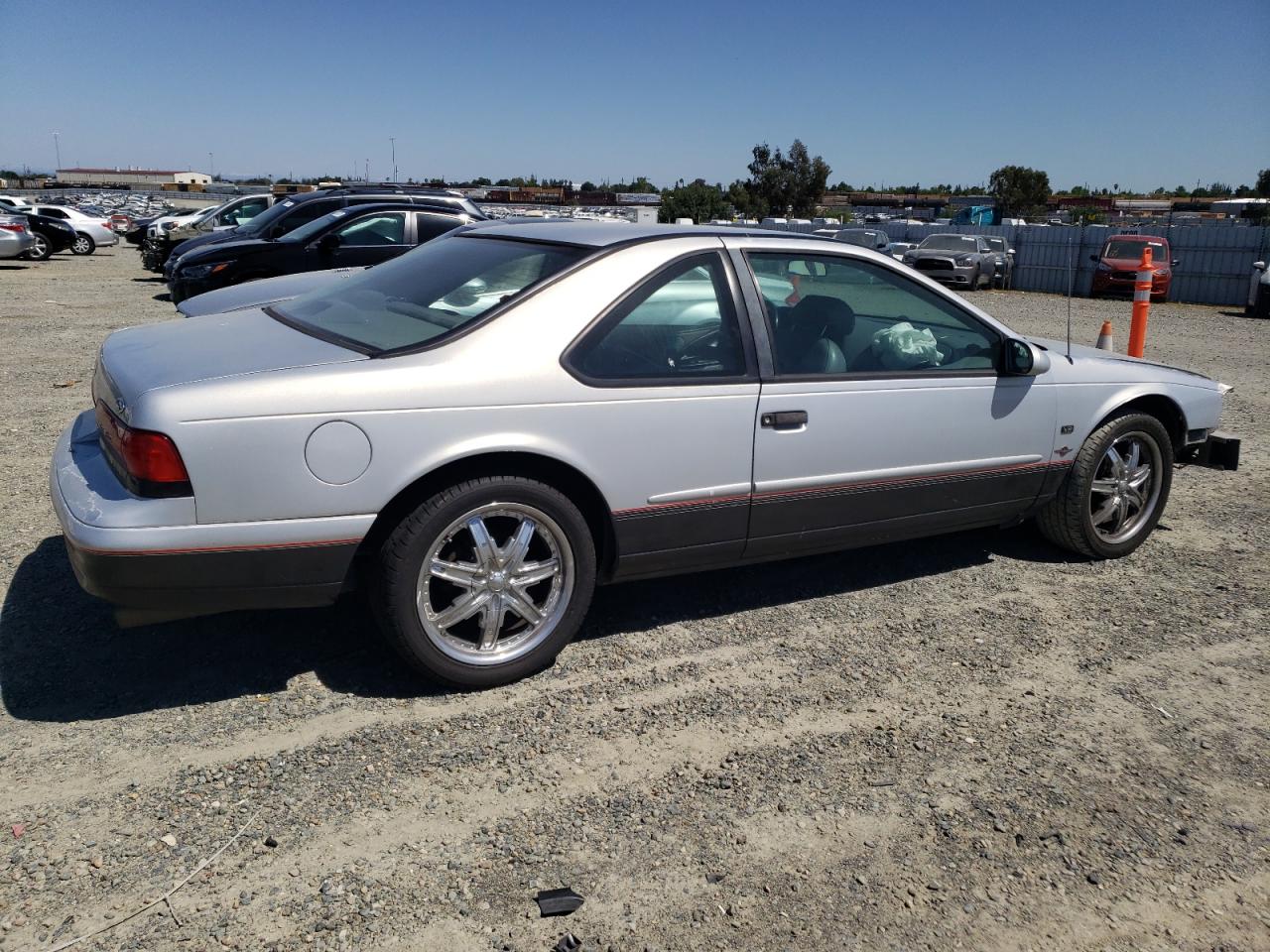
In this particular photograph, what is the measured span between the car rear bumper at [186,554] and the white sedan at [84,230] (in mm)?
30297

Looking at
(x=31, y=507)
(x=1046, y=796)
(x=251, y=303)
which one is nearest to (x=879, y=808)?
(x=1046, y=796)

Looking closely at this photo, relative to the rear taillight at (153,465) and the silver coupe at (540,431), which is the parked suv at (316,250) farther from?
the rear taillight at (153,465)

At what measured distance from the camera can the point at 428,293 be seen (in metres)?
4.15

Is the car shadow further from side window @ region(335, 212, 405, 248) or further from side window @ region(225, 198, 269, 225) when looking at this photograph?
side window @ region(225, 198, 269, 225)

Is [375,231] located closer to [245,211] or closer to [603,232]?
[603,232]

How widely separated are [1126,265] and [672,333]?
2319 cm

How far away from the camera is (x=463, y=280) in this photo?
412 centimetres

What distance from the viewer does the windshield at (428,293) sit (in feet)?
12.4

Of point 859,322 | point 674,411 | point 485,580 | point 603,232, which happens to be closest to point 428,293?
point 603,232

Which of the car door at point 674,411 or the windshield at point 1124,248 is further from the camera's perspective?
the windshield at point 1124,248

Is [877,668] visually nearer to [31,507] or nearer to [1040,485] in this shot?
[1040,485]

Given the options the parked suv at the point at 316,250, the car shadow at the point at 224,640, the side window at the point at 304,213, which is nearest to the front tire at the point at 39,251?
the side window at the point at 304,213

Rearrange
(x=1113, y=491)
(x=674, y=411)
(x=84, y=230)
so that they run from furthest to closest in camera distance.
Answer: (x=84, y=230), (x=1113, y=491), (x=674, y=411)

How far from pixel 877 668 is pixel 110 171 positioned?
153 m
